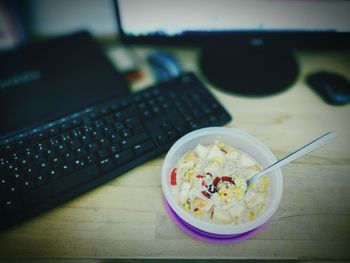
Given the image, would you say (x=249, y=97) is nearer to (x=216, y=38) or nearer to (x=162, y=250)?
(x=216, y=38)

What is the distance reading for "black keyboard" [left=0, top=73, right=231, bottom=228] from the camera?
1.75ft

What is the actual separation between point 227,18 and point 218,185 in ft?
1.22

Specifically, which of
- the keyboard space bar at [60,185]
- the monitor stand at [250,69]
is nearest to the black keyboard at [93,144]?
the keyboard space bar at [60,185]

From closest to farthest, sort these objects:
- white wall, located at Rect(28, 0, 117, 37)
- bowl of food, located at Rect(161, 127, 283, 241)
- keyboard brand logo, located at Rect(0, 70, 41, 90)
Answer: bowl of food, located at Rect(161, 127, 283, 241)
keyboard brand logo, located at Rect(0, 70, 41, 90)
white wall, located at Rect(28, 0, 117, 37)

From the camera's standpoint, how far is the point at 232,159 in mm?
568

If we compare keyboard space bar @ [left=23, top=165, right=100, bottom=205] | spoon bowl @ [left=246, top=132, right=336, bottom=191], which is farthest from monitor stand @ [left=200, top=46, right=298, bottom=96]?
keyboard space bar @ [left=23, top=165, right=100, bottom=205]

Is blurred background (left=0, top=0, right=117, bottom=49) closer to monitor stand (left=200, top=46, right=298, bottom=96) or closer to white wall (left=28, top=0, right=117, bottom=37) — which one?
white wall (left=28, top=0, right=117, bottom=37)

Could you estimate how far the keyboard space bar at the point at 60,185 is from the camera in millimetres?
526

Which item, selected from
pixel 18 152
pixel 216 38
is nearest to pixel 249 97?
pixel 216 38

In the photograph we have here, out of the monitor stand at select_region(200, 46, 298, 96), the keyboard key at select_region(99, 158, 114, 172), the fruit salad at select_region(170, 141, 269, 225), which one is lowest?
the fruit salad at select_region(170, 141, 269, 225)

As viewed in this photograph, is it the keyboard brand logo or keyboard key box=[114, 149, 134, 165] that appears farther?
the keyboard brand logo

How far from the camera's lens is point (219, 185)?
0.52 meters

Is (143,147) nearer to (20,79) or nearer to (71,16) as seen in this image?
(20,79)

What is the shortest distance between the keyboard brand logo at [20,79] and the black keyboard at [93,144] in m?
0.19
